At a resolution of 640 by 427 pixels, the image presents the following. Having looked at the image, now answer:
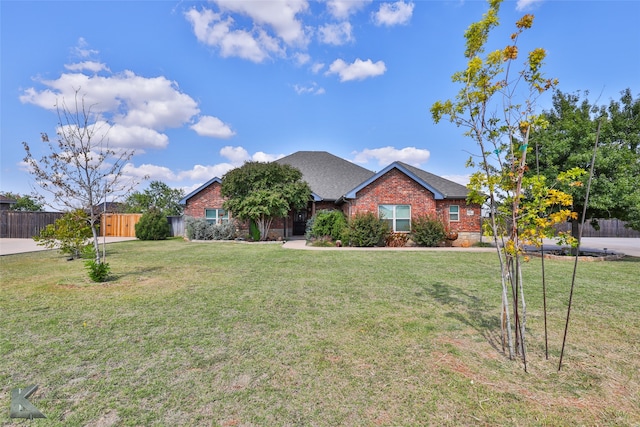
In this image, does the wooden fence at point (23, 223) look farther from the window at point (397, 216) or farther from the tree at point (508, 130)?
the tree at point (508, 130)

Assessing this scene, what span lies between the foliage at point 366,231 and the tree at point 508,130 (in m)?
11.9

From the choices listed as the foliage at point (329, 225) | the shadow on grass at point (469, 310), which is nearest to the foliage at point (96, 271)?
the shadow on grass at point (469, 310)

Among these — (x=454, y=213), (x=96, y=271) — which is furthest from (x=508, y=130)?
(x=454, y=213)

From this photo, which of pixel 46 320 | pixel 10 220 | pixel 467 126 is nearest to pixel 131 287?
pixel 46 320

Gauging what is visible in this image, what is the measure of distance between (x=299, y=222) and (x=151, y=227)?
1040cm

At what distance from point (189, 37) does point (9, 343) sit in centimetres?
1218

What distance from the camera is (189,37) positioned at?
12.0m

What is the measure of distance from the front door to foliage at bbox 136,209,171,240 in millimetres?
9240

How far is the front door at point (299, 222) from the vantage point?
925 inches

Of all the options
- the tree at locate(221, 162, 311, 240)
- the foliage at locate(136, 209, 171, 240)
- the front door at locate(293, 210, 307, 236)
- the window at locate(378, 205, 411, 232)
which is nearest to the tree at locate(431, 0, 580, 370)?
the window at locate(378, 205, 411, 232)

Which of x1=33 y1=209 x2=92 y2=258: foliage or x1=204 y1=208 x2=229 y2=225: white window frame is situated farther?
x1=204 y1=208 x2=229 y2=225: white window frame

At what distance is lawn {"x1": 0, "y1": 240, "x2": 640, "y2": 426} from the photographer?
247 cm

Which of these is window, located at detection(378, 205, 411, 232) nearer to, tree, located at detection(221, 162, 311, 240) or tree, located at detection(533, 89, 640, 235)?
tree, located at detection(221, 162, 311, 240)

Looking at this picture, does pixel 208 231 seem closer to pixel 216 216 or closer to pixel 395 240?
pixel 216 216
